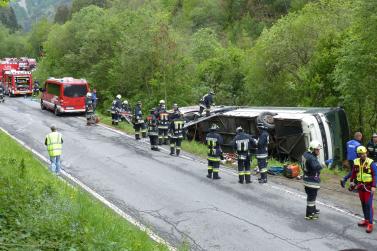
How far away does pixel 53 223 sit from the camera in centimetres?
757

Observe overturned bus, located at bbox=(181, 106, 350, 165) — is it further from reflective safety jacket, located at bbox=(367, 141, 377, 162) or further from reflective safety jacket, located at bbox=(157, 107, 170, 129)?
reflective safety jacket, located at bbox=(157, 107, 170, 129)

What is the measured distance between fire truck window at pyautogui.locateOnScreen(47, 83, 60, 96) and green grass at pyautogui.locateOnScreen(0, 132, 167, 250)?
60.9 feet

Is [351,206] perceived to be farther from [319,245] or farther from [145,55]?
[145,55]

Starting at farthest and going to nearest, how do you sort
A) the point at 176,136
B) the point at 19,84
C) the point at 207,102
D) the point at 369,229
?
1. the point at 19,84
2. the point at 207,102
3. the point at 176,136
4. the point at 369,229

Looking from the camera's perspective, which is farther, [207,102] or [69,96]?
[69,96]

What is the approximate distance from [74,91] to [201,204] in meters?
18.8

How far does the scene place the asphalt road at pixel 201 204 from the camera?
916 cm

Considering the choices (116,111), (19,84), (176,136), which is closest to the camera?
(176,136)

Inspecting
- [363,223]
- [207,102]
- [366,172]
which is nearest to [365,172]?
[366,172]

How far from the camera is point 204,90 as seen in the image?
112 ft

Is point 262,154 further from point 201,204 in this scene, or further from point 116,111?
point 116,111

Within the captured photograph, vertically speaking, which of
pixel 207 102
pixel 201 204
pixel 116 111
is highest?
pixel 207 102

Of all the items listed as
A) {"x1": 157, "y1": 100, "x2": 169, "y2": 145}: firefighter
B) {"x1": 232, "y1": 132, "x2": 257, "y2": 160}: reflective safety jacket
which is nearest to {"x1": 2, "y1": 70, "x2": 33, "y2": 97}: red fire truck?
{"x1": 157, "y1": 100, "x2": 169, "y2": 145}: firefighter

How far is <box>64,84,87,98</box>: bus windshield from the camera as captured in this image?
92.4 ft
